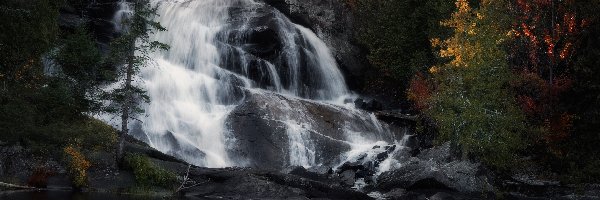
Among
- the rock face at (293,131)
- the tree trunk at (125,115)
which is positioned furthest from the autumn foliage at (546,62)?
the tree trunk at (125,115)

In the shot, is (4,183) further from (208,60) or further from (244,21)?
(244,21)

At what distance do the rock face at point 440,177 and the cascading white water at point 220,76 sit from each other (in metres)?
6.41

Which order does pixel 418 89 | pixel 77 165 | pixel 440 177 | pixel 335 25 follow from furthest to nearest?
pixel 335 25, pixel 418 89, pixel 440 177, pixel 77 165

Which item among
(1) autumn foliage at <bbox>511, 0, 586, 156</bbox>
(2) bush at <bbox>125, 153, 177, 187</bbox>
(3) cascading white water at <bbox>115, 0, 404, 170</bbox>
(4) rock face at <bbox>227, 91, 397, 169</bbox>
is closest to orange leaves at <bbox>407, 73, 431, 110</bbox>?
(4) rock face at <bbox>227, 91, 397, 169</bbox>

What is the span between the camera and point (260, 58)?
1667 inches

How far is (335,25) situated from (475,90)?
82.4ft

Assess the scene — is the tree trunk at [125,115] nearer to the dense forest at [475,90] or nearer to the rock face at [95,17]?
the dense forest at [475,90]

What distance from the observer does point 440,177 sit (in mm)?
23797

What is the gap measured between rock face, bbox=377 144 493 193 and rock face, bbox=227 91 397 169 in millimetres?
5305

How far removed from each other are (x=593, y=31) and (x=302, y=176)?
15347mm

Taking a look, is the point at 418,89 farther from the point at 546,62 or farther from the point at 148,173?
the point at 148,173

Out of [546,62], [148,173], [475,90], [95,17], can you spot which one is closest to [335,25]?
[95,17]

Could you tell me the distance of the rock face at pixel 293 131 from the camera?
30.6 metres

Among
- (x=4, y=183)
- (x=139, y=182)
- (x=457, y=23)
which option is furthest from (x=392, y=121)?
(x=4, y=183)
